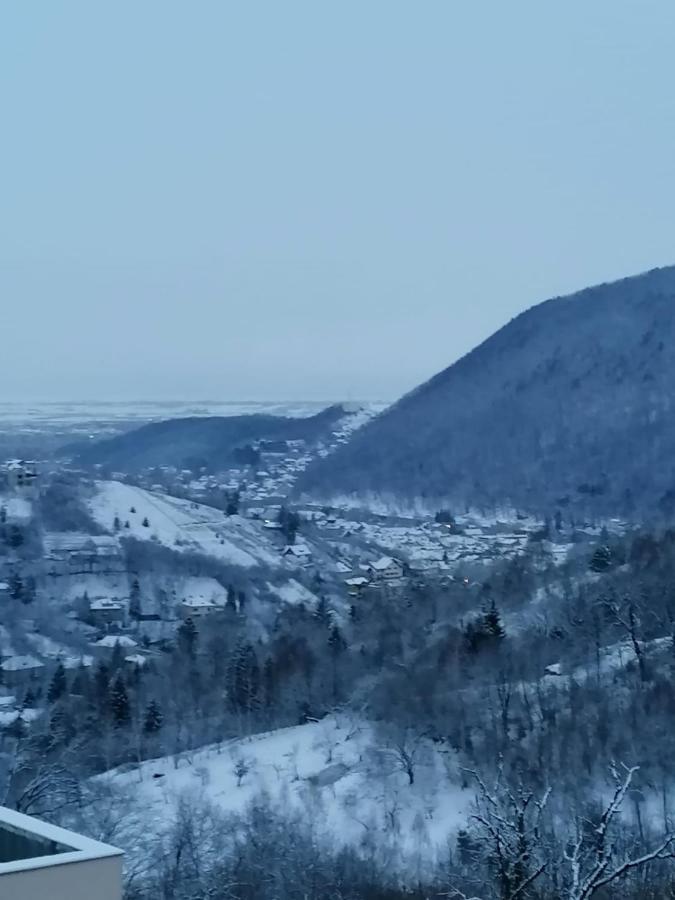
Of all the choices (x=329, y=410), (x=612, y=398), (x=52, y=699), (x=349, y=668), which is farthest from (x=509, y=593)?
(x=329, y=410)

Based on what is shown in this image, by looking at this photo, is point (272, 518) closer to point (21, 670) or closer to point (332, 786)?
point (21, 670)

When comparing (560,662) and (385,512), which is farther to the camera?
(385,512)

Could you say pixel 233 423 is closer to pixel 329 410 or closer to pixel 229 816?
pixel 329 410

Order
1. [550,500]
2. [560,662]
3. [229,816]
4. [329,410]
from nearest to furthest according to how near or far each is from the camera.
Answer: [229,816] → [560,662] → [550,500] → [329,410]

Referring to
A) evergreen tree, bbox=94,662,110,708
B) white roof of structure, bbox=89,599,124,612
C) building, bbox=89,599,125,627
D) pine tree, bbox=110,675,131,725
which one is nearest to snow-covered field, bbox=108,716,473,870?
pine tree, bbox=110,675,131,725

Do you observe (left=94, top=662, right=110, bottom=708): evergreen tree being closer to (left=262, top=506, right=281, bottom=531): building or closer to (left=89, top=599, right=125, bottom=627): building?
(left=89, top=599, right=125, bottom=627): building

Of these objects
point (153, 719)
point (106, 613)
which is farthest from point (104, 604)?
point (153, 719)
